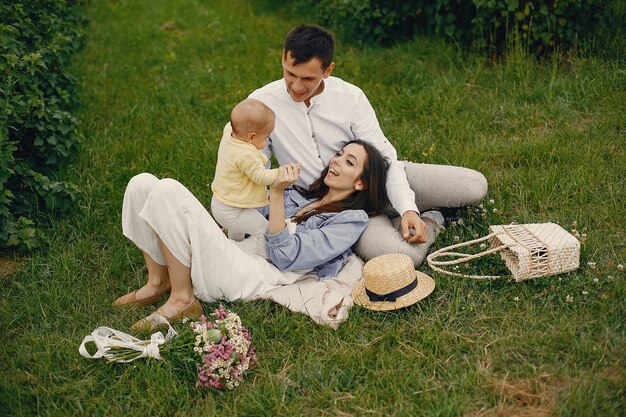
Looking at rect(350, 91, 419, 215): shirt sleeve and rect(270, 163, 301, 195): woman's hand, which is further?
rect(350, 91, 419, 215): shirt sleeve

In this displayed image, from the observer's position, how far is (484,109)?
6066 millimetres

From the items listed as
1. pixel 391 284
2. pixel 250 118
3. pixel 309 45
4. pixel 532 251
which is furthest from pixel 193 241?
pixel 532 251

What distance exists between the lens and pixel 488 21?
6617mm

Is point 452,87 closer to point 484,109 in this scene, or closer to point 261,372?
point 484,109

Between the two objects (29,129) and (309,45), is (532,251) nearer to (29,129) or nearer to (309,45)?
(309,45)

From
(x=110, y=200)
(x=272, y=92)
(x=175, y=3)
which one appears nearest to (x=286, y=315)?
(x=272, y=92)

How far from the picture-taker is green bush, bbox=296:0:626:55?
619 cm

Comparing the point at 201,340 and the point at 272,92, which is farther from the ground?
the point at 272,92

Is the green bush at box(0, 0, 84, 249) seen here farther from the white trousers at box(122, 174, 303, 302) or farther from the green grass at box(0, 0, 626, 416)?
the white trousers at box(122, 174, 303, 302)

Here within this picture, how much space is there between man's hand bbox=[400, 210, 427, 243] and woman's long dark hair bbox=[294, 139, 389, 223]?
277mm

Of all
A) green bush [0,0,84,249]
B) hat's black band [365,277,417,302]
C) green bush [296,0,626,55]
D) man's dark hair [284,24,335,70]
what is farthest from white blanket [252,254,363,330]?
green bush [296,0,626,55]

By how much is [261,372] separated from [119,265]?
1.52 m

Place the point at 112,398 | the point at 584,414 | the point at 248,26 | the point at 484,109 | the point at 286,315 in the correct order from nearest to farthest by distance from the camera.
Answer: the point at 584,414
the point at 112,398
the point at 286,315
the point at 484,109
the point at 248,26

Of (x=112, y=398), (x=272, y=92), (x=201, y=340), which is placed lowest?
(x=112, y=398)
